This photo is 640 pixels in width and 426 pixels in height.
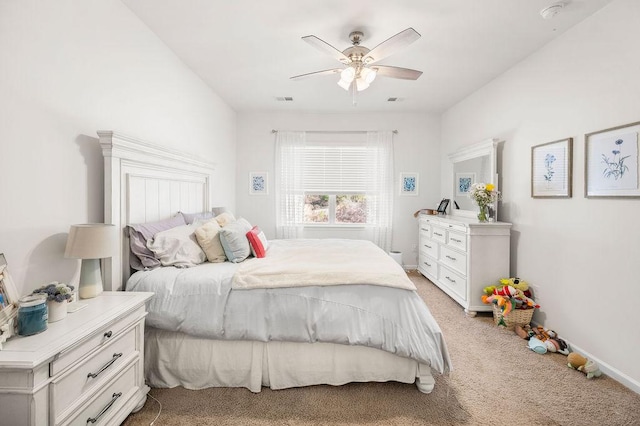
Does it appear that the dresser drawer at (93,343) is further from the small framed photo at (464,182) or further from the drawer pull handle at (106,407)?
the small framed photo at (464,182)

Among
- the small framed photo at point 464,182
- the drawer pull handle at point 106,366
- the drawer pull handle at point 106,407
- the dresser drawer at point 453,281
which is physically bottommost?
the drawer pull handle at point 106,407

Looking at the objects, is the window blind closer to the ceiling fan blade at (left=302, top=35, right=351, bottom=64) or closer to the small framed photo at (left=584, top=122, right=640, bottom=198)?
the ceiling fan blade at (left=302, top=35, right=351, bottom=64)

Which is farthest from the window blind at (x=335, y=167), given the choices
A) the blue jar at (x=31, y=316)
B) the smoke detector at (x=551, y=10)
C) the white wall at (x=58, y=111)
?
the blue jar at (x=31, y=316)

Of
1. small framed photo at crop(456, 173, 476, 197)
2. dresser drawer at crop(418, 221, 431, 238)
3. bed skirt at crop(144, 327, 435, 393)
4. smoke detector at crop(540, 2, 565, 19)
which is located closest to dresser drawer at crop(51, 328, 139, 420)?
bed skirt at crop(144, 327, 435, 393)

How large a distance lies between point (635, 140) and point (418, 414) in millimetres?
2268

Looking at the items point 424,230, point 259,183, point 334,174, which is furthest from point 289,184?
point 424,230

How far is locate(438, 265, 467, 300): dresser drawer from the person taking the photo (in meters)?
3.19

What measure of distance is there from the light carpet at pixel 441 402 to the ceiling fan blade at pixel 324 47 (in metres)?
2.44

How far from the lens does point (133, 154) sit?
205 centimetres

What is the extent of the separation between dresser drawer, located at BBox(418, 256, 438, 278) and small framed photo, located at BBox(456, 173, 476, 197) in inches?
41.6

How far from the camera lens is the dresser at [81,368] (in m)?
1.02

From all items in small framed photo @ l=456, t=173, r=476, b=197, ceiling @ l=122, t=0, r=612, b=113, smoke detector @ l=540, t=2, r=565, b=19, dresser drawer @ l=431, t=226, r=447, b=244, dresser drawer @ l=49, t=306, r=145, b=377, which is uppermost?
ceiling @ l=122, t=0, r=612, b=113

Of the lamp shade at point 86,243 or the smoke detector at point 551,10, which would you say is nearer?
the lamp shade at point 86,243

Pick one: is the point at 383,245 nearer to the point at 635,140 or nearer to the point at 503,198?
the point at 503,198
